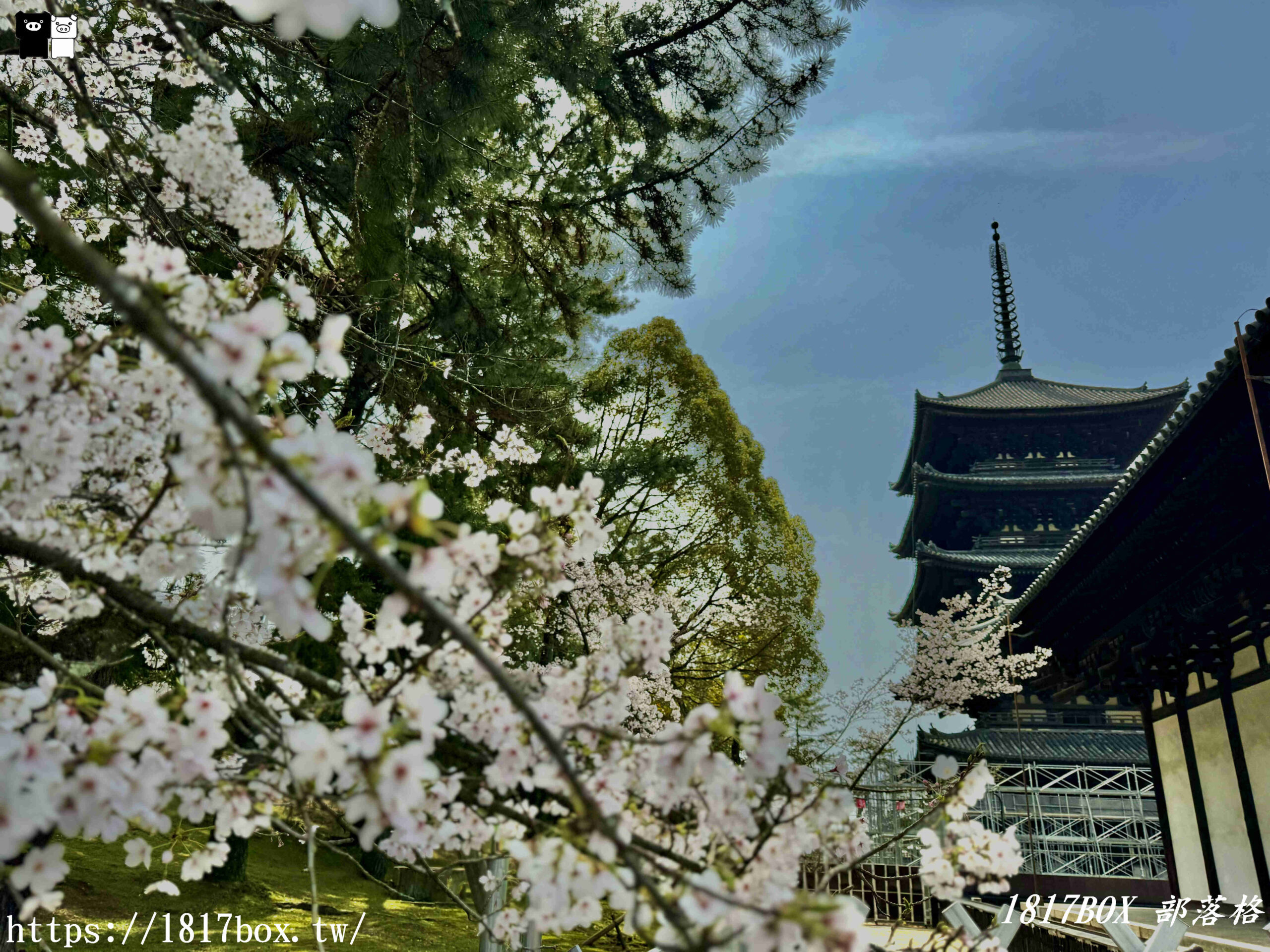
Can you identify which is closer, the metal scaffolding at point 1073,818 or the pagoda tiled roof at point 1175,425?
the pagoda tiled roof at point 1175,425

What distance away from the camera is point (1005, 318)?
24.1 metres

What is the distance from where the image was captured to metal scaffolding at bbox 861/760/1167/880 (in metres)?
13.6

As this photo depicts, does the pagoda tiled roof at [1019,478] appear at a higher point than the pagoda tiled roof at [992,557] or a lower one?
higher

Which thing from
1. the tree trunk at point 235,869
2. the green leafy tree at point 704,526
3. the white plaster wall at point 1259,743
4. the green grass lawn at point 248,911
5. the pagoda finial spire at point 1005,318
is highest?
the pagoda finial spire at point 1005,318

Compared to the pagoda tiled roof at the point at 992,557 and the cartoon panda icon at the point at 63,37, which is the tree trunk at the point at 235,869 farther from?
the pagoda tiled roof at the point at 992,557

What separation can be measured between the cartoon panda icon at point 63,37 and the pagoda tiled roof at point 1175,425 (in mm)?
4806

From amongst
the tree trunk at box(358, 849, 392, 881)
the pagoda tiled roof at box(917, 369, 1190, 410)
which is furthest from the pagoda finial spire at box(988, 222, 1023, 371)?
the tree trunk at box(358, 849, 392, 881)

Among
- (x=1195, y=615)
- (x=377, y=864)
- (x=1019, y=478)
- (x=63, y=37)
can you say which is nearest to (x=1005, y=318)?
(x=1019, y=478)

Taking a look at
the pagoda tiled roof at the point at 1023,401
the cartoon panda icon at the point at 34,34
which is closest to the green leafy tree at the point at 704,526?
the cartoon panda icon at the point at 34,34

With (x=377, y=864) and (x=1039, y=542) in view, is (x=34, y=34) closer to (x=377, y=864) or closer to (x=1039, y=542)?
(x=377, y=864)

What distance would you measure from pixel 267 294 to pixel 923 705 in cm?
836

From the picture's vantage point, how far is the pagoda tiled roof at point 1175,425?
3.88m

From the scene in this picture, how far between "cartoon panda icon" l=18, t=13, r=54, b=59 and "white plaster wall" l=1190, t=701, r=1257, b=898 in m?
8.93

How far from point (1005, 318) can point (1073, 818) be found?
49.6 feet
